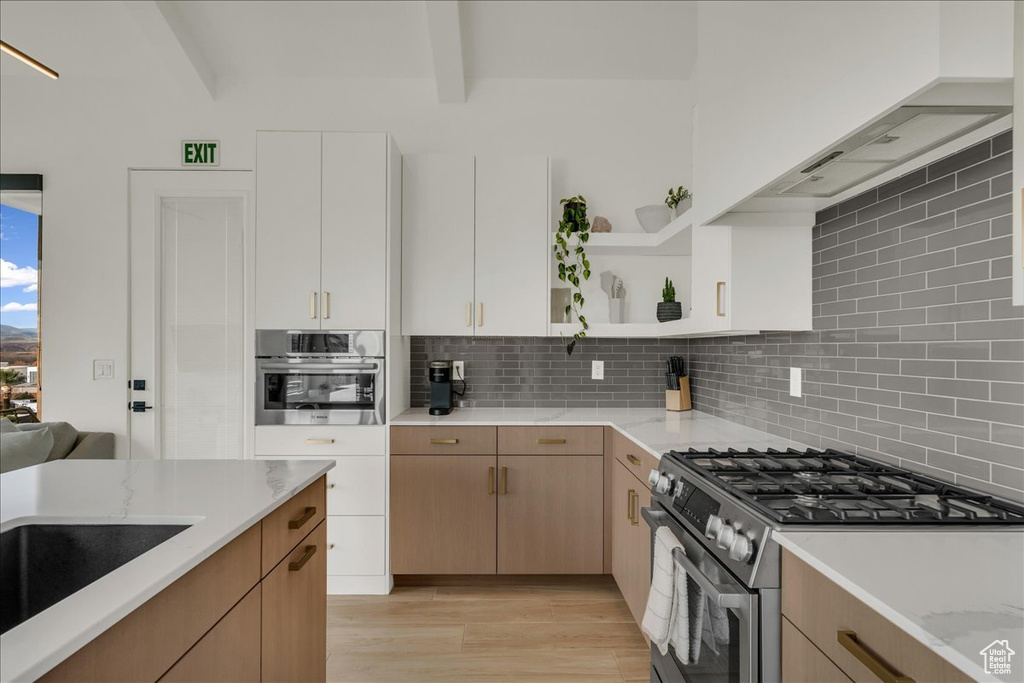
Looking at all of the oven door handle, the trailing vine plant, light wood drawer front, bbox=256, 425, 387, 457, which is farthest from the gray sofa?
the oven door handle

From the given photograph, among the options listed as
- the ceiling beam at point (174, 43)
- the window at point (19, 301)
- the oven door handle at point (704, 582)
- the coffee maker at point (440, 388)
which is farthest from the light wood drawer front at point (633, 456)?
the window at point (19, 301)

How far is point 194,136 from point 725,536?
375 cm

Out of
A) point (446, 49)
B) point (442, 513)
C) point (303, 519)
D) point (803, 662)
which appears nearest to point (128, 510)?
point (303, 519)

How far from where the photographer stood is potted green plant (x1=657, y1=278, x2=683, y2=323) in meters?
3.35

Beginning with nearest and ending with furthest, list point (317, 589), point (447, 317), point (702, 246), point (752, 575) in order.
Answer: point (752, 575) < point (317, 589) < point (702, 246) < point (447, 317)

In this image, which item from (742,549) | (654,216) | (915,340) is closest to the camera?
(742,549)

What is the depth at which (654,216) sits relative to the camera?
11.3 feet

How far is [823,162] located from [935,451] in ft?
2.83

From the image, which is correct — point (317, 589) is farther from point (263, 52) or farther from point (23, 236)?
point (23, 236)

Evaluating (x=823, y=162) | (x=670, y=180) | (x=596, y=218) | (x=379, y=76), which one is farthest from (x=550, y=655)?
(x=379, y=76)

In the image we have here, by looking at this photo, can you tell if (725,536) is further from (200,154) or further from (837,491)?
(200,154)

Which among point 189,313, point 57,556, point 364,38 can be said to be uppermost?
point 364,38

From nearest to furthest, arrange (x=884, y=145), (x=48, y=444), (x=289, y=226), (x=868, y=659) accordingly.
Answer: (x=868, y=659) < (x=884, y=145) < (x=289, y=226) < (x=48, y=444)

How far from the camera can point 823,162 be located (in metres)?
1.43
